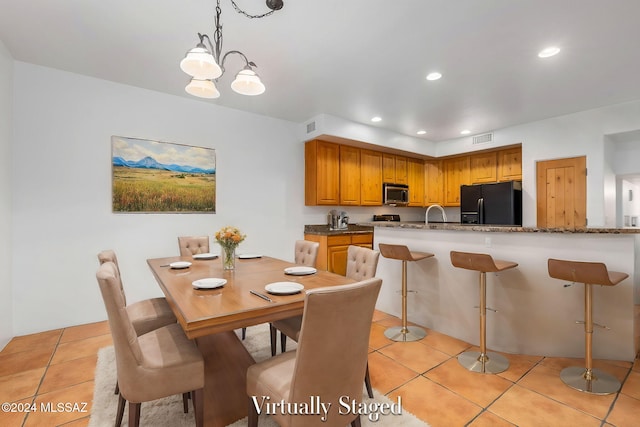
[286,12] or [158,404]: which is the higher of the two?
[286,12]

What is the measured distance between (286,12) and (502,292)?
294 cm

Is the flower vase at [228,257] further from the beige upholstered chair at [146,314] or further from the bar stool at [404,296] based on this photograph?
the bar stool at [404,296]

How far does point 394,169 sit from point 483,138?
5.29 feet

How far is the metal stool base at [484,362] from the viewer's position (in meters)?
2.28

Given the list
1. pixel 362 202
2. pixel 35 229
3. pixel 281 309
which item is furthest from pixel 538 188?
pixel 35 229

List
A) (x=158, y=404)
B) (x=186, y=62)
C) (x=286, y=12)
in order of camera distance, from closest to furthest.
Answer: (x=186, y=62) < (x=158, y=404) < (x=286, y=12)

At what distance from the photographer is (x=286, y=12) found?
2.13m

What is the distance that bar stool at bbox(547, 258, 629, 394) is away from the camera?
1949 mm

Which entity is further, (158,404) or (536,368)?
(536,368)

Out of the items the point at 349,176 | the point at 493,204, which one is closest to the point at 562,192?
the point at 493,204

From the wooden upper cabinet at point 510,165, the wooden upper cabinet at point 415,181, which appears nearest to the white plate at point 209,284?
the wooden upper cabinet at point 415,181

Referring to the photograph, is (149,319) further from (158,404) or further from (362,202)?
(362,202)

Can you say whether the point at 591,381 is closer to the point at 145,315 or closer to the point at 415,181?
the point at 145,315

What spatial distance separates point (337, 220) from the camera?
501cm
